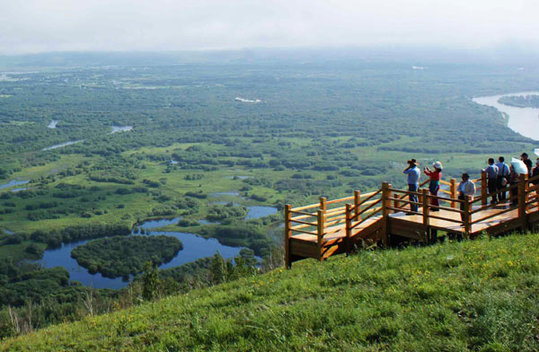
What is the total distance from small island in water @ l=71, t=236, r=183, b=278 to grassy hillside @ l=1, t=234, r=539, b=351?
75.2 m

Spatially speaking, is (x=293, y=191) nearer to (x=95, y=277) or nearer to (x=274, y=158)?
(x=274, y=158)

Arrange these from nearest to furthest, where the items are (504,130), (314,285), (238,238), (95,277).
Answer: (314,285) < (95,277) < (238,238) < (504,130)

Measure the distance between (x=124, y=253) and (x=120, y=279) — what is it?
10086mm

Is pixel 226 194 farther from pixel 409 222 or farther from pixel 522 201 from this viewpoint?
pixel 522 201

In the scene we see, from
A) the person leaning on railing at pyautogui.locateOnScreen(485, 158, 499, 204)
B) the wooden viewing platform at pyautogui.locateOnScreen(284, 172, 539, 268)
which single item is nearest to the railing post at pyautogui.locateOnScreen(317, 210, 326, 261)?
the wooden viewing platform at pyautogui.locateOnScreen(284, 172, 539, 268)

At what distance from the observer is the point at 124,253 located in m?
99.1

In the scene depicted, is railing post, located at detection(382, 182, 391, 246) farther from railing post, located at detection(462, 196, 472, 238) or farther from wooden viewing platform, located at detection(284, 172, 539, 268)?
railing post, located at detection(462, 196, 472, 238)

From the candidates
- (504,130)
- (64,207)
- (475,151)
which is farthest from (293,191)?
(504,130)

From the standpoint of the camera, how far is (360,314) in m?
10.0

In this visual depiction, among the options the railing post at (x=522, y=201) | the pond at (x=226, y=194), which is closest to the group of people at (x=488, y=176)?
the railing post at (x=522, y=201)

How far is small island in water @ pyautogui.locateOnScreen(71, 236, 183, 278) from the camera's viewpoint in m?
91.3

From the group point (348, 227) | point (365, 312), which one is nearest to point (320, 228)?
point (348, 227)

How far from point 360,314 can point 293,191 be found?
5277 inches

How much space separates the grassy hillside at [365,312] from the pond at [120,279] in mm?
71803
